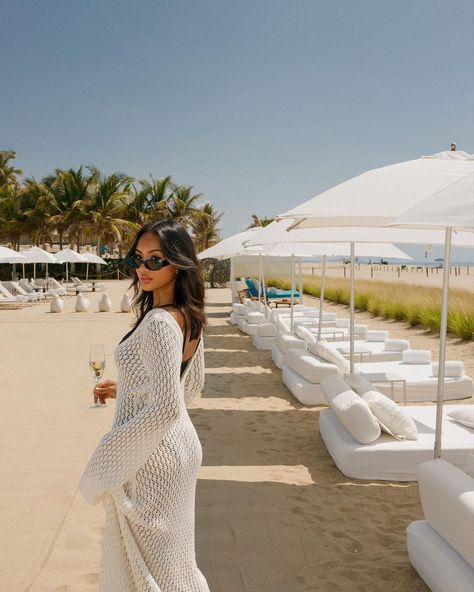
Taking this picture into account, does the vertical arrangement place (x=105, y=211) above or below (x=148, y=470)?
above

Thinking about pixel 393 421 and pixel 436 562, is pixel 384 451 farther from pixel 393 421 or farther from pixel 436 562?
pixel 436 562

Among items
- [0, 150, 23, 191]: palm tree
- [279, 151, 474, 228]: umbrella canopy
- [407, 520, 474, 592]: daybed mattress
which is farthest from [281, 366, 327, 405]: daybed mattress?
[0, 150, 23, 191]: palm tree

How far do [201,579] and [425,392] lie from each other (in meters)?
5.51

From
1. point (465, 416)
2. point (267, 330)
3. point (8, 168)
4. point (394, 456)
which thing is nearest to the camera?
point (394, 456)

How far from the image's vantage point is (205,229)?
46250 millimetres

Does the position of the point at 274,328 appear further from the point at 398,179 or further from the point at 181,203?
the point at 181,203

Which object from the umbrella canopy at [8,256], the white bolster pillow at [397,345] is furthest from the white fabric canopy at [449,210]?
the umbrella canopy at [8,256]

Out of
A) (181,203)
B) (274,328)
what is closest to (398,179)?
(274,328)

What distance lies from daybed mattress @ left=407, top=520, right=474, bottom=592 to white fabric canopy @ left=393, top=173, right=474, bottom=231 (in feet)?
5.02

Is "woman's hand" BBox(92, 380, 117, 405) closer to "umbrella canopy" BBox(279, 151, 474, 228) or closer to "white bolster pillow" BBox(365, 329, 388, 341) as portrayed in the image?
"umbrella canopy" BBox(279, 151, 474, 228)

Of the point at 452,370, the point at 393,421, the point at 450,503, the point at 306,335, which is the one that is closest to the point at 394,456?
the point at 393,421

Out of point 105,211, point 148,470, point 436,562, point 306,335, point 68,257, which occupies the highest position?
point 105,211

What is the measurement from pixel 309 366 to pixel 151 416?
18.4ft

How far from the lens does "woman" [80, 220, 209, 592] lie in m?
1.68
